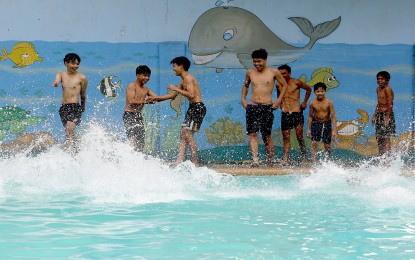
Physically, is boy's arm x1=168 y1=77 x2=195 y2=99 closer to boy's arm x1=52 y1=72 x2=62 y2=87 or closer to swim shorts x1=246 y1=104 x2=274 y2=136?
swim shorts x1=246 y1=104 x2=274 y2=136

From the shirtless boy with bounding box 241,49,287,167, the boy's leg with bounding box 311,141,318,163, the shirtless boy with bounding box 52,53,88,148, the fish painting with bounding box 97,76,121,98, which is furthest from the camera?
the fish painting with bounding box 97,76,121,98

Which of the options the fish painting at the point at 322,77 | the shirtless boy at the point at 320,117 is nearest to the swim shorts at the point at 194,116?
the shirtless boy at the point at 320,117

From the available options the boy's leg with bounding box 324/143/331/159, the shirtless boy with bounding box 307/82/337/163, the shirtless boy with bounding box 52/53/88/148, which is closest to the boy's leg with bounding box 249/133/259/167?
the shirtless boy with bounding box 307/82/337/163

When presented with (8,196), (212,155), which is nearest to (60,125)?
(212,155)

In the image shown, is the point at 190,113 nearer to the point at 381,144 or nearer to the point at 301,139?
the point at 301,139

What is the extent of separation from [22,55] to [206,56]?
3.22m

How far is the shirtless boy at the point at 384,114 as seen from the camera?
11.2m

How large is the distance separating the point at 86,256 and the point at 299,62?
27.3ft

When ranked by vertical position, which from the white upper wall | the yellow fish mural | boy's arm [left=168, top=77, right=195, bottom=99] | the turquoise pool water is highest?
the white upper wall

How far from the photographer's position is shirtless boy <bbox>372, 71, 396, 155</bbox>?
36.7ft

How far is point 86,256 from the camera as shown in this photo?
15.3 feet

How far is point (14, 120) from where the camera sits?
12391 millimetres

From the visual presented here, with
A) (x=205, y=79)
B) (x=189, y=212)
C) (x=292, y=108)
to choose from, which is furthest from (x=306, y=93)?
(x=189, y=212)

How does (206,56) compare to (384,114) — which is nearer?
(384,114)
